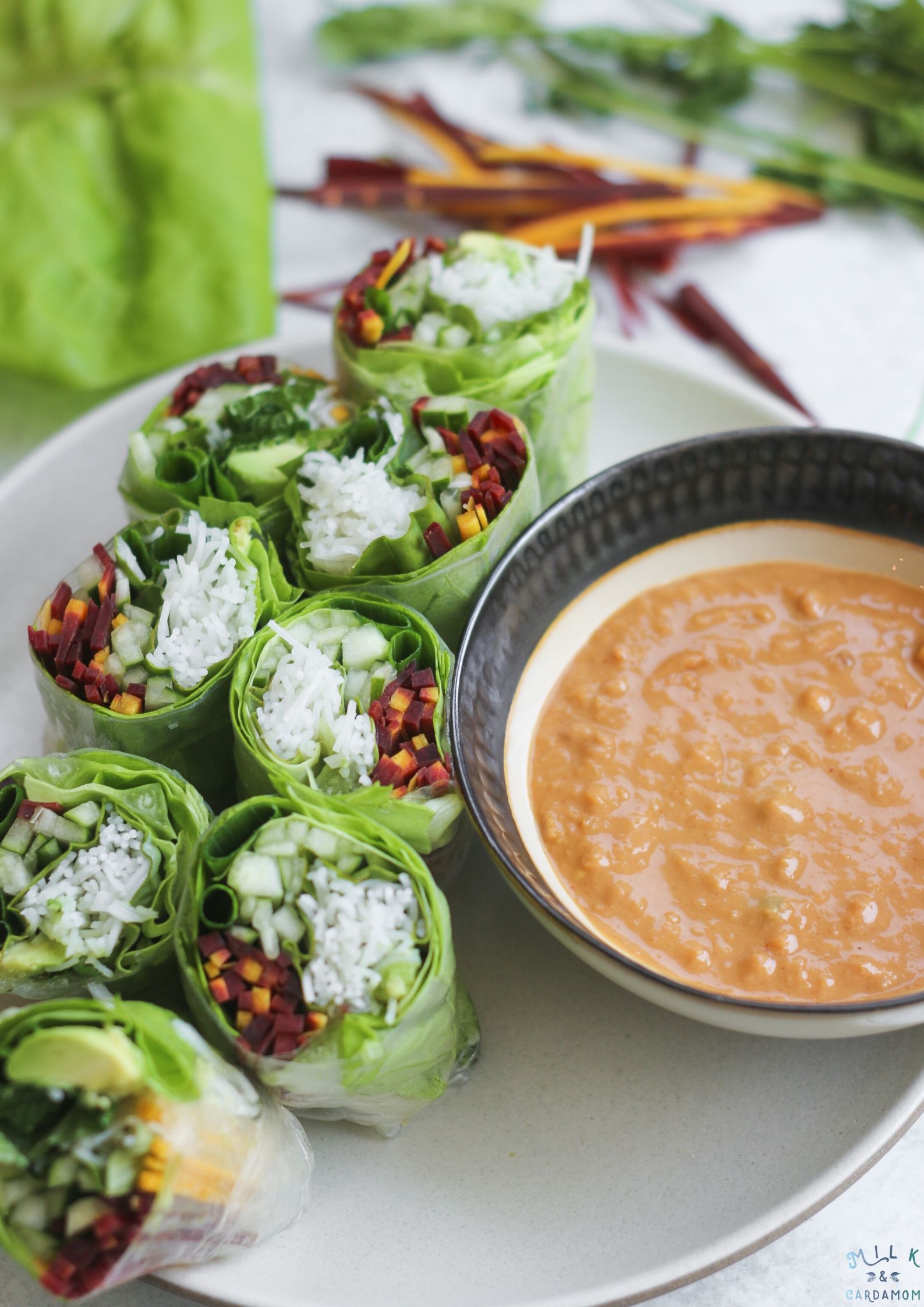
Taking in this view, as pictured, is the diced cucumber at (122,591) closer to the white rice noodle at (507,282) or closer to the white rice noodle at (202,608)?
the white rice noodle at (202,608)

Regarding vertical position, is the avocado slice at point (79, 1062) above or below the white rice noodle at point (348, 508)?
below

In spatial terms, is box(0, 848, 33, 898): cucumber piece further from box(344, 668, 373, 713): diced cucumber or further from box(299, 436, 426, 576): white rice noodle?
box(299, 436, 426, 576): white rice noodle

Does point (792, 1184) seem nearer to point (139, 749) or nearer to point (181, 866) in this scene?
point (181, 866)

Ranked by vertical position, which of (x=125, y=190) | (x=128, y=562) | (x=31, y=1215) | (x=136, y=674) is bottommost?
(x=31, y=1215)

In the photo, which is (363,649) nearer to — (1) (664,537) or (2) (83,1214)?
(1) (664,537)

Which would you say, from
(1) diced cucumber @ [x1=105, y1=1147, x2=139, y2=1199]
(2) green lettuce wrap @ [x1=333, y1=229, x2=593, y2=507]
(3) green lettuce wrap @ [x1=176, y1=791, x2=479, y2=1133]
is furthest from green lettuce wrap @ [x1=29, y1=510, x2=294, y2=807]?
(1) diced cucumber @ [x1=105, y1=1147, x2=139, y2=1199]

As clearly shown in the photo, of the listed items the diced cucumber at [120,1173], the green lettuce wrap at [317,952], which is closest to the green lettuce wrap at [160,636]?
the green lettuce wrap at [317,952]

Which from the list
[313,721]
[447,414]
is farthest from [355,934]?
[447,414]
